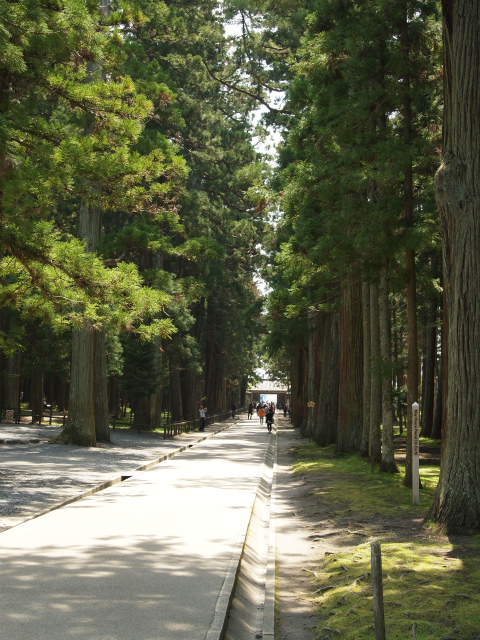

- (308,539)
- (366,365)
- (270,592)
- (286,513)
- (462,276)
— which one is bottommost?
(286,513)

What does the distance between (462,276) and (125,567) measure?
575 centimetres

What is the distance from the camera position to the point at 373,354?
1753cm

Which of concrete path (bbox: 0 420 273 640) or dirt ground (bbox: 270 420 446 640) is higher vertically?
concrete path (bbox: 0 420 273 640)

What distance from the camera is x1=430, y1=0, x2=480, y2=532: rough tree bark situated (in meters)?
9.12

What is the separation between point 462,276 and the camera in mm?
9266

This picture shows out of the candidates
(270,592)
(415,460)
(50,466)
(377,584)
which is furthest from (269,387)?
(377,584)

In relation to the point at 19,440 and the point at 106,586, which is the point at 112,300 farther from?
the point at 19,440

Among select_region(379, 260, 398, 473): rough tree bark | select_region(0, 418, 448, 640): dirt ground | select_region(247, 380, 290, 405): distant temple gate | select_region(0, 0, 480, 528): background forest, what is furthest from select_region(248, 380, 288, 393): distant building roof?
select_region(379, 260, 398, 473): rough tree bark

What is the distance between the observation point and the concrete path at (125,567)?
17.2 ft

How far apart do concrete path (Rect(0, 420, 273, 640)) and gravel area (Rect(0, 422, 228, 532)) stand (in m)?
0.60

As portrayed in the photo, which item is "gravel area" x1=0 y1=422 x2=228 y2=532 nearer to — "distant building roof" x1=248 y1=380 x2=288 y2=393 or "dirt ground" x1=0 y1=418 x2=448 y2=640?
"dirt ground" x1=0 y1=418 x2=448 y2=640

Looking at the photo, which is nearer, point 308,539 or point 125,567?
point 125,567

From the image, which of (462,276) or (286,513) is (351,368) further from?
(462,276)

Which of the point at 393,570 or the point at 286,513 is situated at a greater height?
the point at 393,570
